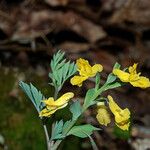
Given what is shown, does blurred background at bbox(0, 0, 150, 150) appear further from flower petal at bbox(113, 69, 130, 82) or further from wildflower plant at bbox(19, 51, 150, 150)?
flower petal at bbox(113, 69, 130, 82)

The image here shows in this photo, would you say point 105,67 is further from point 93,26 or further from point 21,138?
point 21,138

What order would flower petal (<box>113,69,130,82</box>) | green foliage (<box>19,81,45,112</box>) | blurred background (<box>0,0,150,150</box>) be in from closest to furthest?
flower petal (<box>113,69,130,82</box>) < green foliage (<box>19,81,45,112</box>) < blurred background (<box>0,0,150,150</box>)

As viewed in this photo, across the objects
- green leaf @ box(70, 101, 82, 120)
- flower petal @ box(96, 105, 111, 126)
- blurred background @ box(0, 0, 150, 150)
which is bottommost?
blurred background @ box(0, 0, 150, 150)

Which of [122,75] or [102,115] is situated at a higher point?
[122,75]

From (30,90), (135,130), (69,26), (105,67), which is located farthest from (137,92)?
(30,90)

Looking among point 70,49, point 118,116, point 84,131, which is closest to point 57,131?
point 84,131

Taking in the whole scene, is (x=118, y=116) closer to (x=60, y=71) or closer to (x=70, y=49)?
(x=60, y=71)

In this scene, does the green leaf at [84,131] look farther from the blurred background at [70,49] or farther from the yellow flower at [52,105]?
the blurred background at [70,49]

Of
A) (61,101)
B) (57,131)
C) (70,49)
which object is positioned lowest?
(70,49)

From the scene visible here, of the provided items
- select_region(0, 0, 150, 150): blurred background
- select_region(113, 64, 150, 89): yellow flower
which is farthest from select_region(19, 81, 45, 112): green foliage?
select_region(0, 0, 150, 150): blurred background
